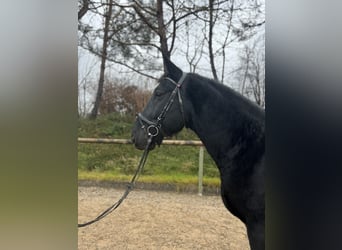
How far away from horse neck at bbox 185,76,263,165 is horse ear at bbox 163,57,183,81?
0.10 meters

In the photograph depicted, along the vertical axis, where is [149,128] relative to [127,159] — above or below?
above

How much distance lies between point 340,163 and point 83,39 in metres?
1.60

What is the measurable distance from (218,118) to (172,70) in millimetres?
407

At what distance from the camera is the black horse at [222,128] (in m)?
1.97

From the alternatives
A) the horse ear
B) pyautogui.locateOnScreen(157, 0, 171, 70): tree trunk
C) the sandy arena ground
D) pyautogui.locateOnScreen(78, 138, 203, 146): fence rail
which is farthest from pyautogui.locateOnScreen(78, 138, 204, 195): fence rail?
pyautogui.locateOnScreen(157, 0, 171, 70): tree trunk

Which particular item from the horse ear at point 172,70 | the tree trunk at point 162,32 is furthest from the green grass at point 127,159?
the tree trunk at point 162,32

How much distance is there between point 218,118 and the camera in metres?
2.06

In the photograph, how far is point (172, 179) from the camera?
204 cm

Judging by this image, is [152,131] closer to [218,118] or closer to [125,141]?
[125,141]

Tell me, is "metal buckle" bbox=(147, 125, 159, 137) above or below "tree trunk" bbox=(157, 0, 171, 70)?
below

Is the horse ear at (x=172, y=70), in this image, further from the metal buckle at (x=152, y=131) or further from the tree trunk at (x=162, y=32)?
the metal buckle at (x=152, y=131)

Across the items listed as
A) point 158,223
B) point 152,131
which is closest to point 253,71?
point 152,131

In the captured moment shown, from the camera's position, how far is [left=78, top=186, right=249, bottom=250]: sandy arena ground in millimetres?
2012

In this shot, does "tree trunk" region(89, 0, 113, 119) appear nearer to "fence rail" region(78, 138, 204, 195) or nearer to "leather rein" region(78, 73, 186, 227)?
"fence rail" region(78, 138, 204, 195)
